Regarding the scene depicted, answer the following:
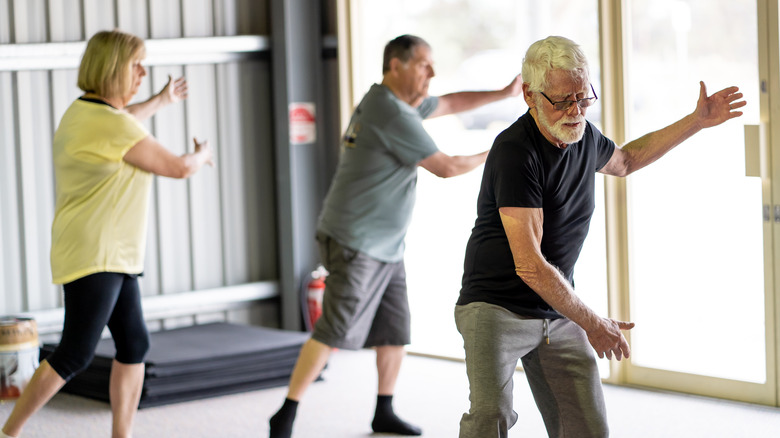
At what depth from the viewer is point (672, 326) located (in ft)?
16.1

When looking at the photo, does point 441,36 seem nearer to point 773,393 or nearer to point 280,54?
point 280,54

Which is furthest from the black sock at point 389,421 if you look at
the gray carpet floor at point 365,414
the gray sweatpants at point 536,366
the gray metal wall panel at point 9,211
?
the gray metal wall panel at point 9,211

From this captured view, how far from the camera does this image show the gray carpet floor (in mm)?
4367

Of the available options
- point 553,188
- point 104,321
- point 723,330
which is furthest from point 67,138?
point 723,330

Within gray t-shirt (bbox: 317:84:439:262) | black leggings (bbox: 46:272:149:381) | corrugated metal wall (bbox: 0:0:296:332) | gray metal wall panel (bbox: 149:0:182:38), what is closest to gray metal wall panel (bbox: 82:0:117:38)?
corrugated metal wall (bbox: 0:0:296:332)

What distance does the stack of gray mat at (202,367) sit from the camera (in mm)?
4953

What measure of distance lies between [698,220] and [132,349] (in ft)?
8.49

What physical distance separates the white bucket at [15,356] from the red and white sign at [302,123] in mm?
1930

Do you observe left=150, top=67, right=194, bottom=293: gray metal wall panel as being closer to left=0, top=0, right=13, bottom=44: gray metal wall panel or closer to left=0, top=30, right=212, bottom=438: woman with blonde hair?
left=0, top=0, right=13, bottom=44: gray metal wall panel

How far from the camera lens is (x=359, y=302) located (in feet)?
13.4

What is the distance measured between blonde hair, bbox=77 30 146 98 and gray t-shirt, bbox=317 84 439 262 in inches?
35.1

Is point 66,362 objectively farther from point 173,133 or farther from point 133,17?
point 133,17

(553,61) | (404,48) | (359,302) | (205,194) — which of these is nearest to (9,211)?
(205,194)

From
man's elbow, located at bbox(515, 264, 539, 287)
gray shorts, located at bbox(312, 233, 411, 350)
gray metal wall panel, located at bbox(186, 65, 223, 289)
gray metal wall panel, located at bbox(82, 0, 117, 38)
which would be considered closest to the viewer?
man's elbow, located at bbox(515, 264, 539, 287)
